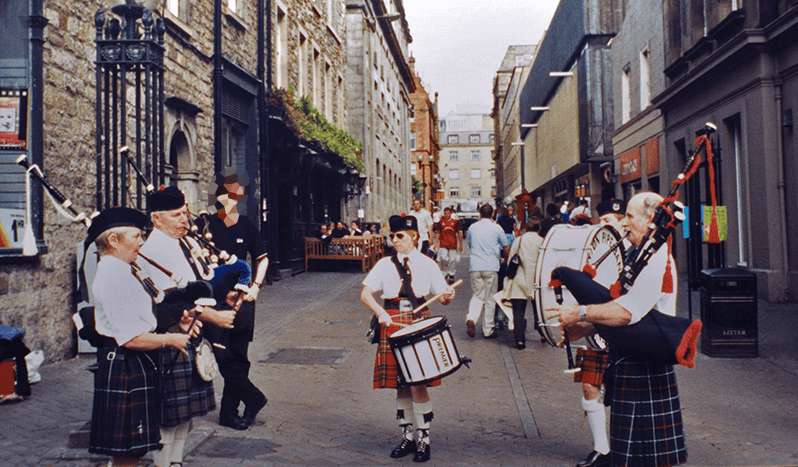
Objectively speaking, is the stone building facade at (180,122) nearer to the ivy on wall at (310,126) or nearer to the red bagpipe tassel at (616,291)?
the ivy on wall at (310,126)

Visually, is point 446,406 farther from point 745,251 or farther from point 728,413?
point 745,251

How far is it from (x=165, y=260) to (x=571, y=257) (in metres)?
2.49

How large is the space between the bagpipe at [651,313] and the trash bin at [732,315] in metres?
4.71

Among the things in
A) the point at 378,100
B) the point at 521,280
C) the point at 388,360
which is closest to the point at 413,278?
the point at 388,360

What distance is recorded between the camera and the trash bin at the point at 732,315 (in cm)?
755

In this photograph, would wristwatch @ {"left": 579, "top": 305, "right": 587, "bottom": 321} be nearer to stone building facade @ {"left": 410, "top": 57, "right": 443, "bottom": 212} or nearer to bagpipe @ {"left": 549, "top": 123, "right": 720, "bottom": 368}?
bagpipe @ {"left": 549, "top": 123, "right": 720, "bottom": 368}

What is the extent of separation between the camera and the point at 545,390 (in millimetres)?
6367

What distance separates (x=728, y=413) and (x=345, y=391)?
10.5 feet

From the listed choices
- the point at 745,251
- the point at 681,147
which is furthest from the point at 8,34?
the point at 681,147

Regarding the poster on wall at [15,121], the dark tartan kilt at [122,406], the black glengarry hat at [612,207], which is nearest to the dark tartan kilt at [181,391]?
the dark tartan kilt at [122,406]

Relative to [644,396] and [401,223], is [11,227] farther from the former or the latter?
[644,396]

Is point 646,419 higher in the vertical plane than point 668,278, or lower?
lower

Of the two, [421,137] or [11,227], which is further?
[421,137]

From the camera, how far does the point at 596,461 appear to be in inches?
167
